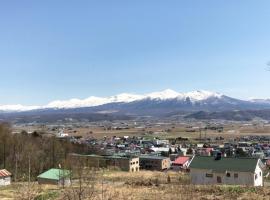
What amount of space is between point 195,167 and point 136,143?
73664mm

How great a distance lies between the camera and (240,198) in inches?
679

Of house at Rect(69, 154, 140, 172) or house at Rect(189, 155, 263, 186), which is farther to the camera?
house at Rect(69, 154, 140, 172)

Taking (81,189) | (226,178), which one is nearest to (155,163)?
(226,178)

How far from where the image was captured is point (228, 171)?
29.0 metres

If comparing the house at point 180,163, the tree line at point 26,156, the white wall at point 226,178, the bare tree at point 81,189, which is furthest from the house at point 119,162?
the bare tree at point 81,189

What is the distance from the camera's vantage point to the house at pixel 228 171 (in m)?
28.7

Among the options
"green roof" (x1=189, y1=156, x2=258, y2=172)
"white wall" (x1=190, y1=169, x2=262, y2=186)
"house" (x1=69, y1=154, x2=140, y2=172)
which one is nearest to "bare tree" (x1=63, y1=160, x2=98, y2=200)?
"white wall" (x1=190, y1=169, x2=262, y2=186)

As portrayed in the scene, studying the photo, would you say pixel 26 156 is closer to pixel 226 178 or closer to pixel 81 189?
pixel 226 178

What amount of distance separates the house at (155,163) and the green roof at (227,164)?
30.7 meters

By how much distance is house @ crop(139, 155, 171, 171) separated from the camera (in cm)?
6184

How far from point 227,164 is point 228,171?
1.97 ft

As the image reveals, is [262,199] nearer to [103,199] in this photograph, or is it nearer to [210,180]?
[103,199]

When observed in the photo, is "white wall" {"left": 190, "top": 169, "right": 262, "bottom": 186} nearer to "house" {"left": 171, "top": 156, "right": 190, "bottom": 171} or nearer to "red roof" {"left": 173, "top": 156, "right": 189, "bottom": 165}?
"house" {"left": 171, "top": 156, "right": 190, "bottom": 171}

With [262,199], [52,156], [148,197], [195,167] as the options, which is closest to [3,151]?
[52,156]
